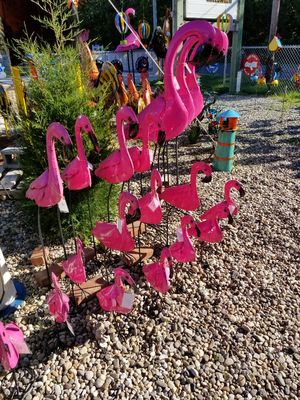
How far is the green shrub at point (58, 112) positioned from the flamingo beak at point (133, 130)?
567 mm

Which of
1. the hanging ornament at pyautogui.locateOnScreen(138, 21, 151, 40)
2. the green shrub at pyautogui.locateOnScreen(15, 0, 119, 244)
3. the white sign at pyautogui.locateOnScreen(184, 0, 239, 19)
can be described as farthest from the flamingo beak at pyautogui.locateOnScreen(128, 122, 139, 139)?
the hanging ornament at pyautogui.locateOnScreen(138, 21, 151, 40)

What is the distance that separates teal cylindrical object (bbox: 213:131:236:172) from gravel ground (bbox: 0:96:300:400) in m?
1.60

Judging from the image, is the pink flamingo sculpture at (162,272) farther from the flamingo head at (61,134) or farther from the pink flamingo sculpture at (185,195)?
the flamingo head at (61,134)

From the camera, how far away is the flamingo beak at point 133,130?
5.98 ft

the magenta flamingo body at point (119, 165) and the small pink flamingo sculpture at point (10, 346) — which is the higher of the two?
the magenta flamingo body at point (119, 165)

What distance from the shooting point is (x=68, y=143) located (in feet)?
5.40

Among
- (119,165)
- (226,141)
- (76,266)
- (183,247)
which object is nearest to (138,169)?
(119,165)

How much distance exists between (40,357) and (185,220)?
122 cm

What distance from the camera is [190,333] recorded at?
2105 millimetres

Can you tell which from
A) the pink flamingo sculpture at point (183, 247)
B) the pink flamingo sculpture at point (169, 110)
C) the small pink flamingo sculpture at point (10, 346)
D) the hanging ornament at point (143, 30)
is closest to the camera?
the small pink flamingo sculpture at point (10, 346)

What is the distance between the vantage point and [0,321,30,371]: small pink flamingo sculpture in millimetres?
1572

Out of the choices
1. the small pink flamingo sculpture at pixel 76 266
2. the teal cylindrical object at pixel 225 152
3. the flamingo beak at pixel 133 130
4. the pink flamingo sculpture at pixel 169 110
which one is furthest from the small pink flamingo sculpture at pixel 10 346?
the teal cylindrical object at pixel 225 152

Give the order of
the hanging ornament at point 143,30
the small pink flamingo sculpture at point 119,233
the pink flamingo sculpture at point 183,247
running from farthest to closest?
the hanging ornament at point 143,30, the pink flamingo sculpture at point 183,247, the small pink flamingo sculpture at point 119,233

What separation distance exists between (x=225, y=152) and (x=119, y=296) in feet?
10.2
